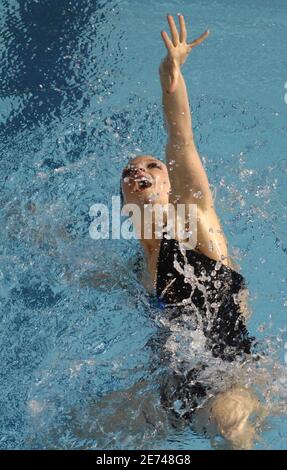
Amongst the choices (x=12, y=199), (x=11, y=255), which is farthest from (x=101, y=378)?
(x=12, y=199)

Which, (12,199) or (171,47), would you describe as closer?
(171,47)

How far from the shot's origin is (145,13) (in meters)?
3.62

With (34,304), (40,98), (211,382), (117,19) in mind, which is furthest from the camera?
(117,19)

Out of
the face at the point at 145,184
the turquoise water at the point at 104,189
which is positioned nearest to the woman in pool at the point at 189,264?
the face at the point at 145,184

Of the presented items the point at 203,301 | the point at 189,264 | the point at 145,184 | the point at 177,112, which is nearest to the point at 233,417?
the point at 203,301

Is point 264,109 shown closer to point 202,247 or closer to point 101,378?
point 202,247

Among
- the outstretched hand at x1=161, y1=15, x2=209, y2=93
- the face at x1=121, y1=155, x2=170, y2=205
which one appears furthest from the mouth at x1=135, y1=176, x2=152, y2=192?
the outstretched hand at x1=161, y1=15, x2=209, y2=93

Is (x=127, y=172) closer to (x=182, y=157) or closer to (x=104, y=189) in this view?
(x=182, y=157)

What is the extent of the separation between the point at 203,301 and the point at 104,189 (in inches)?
39.0

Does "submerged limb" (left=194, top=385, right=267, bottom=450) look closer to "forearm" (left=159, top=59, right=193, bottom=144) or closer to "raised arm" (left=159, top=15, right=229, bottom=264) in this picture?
"raised arm" (left=159, top=15, right=229, bottom=264)

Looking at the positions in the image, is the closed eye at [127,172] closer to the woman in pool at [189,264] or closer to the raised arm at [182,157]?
the woman in pool at [189,264]

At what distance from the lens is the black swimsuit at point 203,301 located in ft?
6.68

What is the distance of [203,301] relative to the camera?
6.68ft

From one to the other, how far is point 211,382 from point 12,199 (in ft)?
3.66
